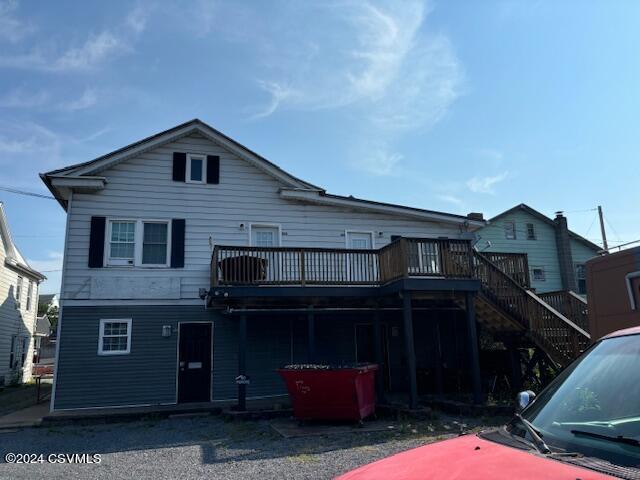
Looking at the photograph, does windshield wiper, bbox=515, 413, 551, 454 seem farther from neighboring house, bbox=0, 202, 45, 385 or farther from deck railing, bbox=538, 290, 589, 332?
neighboring house, bbox=0, 202, 45, 385

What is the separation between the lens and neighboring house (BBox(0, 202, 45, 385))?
75.0 feet

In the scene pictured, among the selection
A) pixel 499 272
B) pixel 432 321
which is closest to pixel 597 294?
pixel 499 272

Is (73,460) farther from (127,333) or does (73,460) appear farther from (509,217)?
(509,217)

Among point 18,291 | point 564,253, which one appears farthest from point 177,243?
point 564,253

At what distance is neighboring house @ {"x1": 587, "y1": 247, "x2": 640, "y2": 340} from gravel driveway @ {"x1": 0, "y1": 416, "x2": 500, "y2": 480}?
3.65 m

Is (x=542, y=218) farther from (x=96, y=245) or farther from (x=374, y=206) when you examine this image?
(x=96, y=245)

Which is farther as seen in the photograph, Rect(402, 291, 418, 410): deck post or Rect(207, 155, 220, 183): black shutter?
Rect(207, 155, 220, 183): black shutter

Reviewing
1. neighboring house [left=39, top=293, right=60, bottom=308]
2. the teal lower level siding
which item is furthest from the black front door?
neighboring house [left=39, top=293, right=60, bottom=308]

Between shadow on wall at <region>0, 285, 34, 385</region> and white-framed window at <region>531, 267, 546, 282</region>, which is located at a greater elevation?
white-framed window at <region>531, 267, 546, 282</region>

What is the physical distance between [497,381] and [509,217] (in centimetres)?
1492

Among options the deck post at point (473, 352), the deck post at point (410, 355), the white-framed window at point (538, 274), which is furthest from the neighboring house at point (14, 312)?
the white-framed window at point (538, 274)

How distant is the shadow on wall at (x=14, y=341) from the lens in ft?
76.1

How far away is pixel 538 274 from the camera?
27094 mm

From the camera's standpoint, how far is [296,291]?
12719mm
